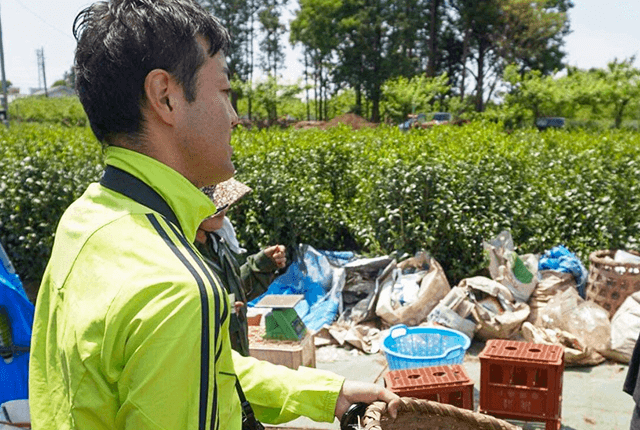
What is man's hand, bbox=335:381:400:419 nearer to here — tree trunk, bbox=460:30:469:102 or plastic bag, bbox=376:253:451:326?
plastic bag, bbox=376:253:451:326

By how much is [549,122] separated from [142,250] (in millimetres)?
25331

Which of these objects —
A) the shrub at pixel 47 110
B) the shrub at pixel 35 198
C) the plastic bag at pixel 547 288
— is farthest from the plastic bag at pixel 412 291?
the shrub at pixel 47 110

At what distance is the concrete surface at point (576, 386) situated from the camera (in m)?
3.98

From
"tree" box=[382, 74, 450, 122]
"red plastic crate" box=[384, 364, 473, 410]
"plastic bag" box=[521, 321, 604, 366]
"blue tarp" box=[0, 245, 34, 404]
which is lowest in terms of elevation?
"plastic bag" box=[521, 321, 604, 366]

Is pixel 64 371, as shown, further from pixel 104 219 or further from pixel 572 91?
pixel 572 91

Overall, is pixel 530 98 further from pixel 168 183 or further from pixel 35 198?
pixel 168 183

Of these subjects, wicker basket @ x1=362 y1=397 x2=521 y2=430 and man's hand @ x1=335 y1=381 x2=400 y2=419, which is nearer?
man's hand @ x1=335 y1=381 x2=400 y2=419

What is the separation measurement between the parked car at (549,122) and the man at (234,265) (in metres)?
21.8

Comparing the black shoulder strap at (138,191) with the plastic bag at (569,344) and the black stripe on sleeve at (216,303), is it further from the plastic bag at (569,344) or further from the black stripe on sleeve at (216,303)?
the plastic bag at (569,344)

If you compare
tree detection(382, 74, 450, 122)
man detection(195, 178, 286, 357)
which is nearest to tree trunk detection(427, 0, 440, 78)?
tree detection(382, 74, 450, 122)

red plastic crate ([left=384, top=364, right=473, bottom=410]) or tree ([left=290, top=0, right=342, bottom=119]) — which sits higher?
tree ([left=290, top=0, right=342, bottom=119])

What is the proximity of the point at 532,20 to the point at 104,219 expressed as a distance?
34.9 metres

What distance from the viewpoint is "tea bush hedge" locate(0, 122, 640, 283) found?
19.3 ft

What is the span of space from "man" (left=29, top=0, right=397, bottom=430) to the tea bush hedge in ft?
16.0
